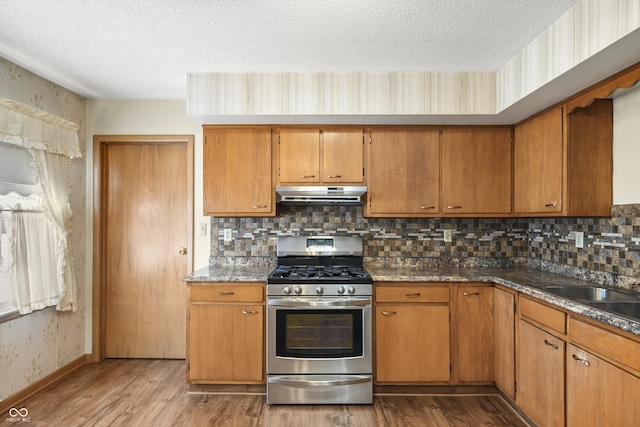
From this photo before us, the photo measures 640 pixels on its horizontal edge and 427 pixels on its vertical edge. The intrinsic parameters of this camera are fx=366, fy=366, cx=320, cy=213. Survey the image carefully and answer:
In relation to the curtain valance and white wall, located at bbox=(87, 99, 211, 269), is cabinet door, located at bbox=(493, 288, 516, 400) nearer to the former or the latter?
white wall, located at bbox=(87, 99, 211, 269)

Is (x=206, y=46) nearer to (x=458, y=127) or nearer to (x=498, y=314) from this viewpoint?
(x=458, y=127)

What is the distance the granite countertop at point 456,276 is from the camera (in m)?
2.33

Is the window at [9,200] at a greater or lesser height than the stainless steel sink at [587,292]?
greater

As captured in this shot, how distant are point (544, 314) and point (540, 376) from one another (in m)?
0.39

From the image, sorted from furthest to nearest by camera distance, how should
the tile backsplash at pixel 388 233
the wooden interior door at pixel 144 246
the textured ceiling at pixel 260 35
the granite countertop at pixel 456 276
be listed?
the wooden interior door at pixel 144 246 < the tile backsplash at pixel 388 233 < the granite countertop at pixel 456 276 < the textured ceiling at pixel 260 35

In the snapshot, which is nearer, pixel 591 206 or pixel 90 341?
pixel 591 206

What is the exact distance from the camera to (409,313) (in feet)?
9.14

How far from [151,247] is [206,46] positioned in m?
2.02

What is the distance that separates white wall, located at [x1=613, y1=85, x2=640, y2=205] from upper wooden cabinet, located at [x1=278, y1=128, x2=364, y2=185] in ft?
5.70

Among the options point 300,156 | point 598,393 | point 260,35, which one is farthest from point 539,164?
point 260,35

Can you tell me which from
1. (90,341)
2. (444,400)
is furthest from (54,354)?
(444,400)

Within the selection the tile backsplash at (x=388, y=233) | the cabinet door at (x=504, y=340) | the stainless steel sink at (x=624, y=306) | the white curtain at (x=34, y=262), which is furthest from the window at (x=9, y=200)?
the stainless steel sink at (x=624, y=306)

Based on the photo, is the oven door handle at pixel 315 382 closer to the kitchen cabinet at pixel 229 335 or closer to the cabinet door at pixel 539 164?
the kitchen cabinet at pixel 229 335

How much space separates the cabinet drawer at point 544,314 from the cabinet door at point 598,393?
128 mm
